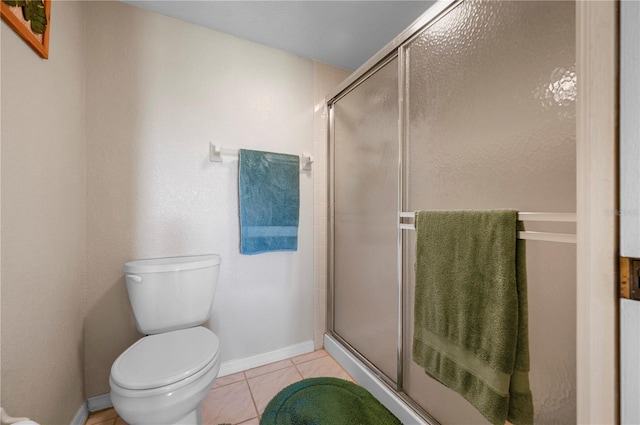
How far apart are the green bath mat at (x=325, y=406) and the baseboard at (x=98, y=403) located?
0.84 meters

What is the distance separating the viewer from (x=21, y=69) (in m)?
0.81

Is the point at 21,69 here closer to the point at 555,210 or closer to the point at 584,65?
the point at 584,65

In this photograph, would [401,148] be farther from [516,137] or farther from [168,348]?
[168,348]

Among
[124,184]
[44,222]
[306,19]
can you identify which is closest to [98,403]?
[44,222]

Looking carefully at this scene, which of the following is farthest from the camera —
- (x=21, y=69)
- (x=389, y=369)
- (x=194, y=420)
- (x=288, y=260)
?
(x=288, y=260)

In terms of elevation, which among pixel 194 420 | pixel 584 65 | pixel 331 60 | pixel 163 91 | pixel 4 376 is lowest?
pixel 194 420

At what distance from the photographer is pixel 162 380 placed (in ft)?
2.88

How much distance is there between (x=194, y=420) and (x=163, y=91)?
168 cm

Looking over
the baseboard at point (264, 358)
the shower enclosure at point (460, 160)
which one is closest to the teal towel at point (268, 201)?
the shower enclosure at point (460, 160)

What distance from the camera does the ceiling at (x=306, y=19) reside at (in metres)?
1.35

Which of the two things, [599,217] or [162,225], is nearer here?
[599,217]

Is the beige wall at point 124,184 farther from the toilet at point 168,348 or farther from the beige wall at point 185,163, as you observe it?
the toilet at point 168,348

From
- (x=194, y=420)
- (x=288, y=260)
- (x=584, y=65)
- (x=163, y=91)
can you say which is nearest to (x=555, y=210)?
(x=584, y=65)

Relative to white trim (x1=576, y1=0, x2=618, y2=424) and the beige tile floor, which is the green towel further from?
the beige tile floor
